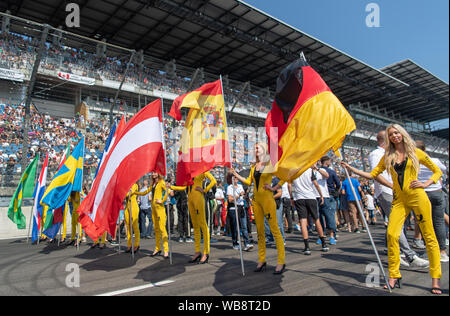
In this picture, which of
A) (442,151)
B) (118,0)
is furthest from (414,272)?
(442,151)

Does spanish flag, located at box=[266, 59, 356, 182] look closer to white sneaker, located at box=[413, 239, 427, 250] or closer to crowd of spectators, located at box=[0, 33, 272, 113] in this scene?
white sneaker, located at box=[413, 239, 427, 250]

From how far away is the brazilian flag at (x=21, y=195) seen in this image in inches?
384

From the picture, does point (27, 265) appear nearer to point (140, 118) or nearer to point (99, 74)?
point (140, 118)

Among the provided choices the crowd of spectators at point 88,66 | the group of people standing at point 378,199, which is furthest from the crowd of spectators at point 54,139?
the group of people standing at point 378,199

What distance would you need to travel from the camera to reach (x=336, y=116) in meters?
3.64

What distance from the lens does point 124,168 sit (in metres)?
5.02

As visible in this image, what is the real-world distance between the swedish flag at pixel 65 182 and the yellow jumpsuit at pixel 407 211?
723 centimetres

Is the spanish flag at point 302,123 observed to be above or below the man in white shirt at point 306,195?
above

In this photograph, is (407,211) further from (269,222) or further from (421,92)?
(421,92)

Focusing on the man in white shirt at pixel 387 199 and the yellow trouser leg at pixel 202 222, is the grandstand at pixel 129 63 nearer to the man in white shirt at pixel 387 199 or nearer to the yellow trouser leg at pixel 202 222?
the yellow trouser leg at pixel 202 222

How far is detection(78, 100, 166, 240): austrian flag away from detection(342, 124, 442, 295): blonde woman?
3.22 metres

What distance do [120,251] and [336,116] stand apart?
5791 millimetres

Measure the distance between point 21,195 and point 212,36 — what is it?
17.5 metres

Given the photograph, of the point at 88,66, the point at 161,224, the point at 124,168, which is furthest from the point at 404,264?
the point at 88,66
